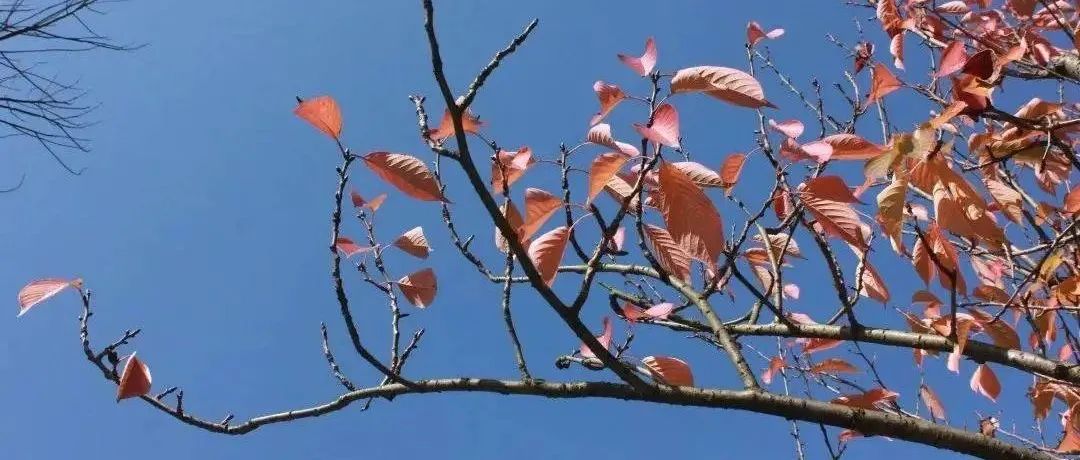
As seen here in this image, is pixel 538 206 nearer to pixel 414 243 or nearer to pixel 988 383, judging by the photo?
pixel 414 243

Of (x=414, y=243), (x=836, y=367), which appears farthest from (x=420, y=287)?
(x=836, y=367)

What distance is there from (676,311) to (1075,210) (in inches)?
39.5

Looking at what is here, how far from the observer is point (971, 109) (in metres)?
1.18

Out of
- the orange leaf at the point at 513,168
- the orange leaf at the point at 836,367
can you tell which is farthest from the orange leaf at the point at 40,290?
the orange leaf at the point at 836,367

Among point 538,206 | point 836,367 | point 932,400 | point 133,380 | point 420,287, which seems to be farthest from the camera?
point 932,400

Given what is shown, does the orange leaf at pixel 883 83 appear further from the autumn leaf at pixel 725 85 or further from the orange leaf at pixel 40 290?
the orange leaf at pixel 40 290

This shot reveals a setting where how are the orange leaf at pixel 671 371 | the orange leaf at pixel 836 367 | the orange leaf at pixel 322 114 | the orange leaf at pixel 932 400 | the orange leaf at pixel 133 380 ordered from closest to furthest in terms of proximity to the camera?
the orange leaf at pixel 322 114
the orange leaf at pixel 133 380
the orange leaf at pixel 671 371
the orange leaf at pixel 836 367
the orange leaf at pixel 932 400

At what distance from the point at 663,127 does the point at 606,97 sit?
19 centimetres

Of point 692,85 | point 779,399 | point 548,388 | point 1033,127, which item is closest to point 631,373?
point 548,388

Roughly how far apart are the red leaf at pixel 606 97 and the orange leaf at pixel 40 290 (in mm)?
1137

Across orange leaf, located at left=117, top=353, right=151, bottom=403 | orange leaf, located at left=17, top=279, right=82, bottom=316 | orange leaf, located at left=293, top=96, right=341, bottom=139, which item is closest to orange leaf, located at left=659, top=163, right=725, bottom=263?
orange leaf, located at left=293, top=96, right=341, bottom=139

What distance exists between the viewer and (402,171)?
3.34 ft

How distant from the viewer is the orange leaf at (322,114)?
37.4 inches

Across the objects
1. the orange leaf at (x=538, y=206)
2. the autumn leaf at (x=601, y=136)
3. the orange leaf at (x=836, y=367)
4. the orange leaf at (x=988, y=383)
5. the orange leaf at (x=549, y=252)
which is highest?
the autumn leaf at (x=601, y=136)
